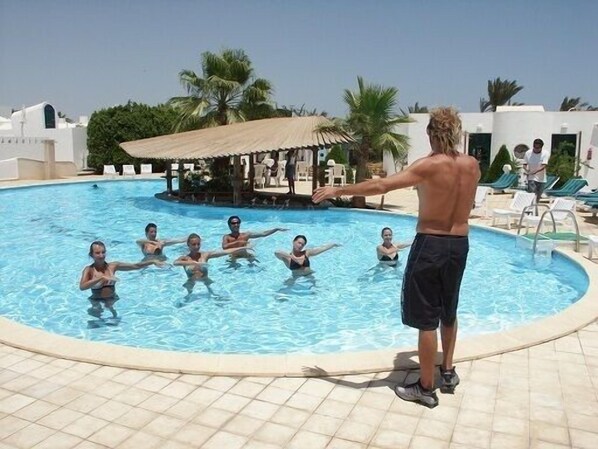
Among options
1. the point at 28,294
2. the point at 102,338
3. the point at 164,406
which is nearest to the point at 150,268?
the point at 28,294

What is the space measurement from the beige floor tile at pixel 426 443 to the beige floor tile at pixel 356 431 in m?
0.26

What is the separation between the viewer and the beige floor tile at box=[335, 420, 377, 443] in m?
3.38

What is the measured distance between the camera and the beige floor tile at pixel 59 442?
3.27 m

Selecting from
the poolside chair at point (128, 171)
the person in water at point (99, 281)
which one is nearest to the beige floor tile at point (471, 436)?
the person in water at point (99, 281)

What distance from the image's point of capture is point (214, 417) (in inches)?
143

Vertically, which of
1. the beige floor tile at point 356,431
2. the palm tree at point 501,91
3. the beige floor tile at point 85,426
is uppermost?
the palm tree at point 501,91

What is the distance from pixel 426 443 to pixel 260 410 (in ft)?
3.70

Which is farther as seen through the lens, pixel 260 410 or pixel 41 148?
pixel 41 148

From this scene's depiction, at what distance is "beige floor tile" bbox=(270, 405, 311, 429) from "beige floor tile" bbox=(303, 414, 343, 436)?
5 centimetres

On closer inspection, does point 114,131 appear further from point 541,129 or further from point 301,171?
point 541,129

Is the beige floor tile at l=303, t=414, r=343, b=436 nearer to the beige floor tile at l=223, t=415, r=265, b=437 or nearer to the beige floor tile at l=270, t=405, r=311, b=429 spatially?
the beige floor tile at l=270, t=405, r=311, b=429

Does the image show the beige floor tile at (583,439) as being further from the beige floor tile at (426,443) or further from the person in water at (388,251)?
the person in water at (388,251)

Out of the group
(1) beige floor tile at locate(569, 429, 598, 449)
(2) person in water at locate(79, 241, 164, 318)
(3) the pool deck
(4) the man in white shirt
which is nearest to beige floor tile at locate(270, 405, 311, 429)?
(3) the pool deck

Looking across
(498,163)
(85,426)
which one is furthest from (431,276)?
(498,163)
